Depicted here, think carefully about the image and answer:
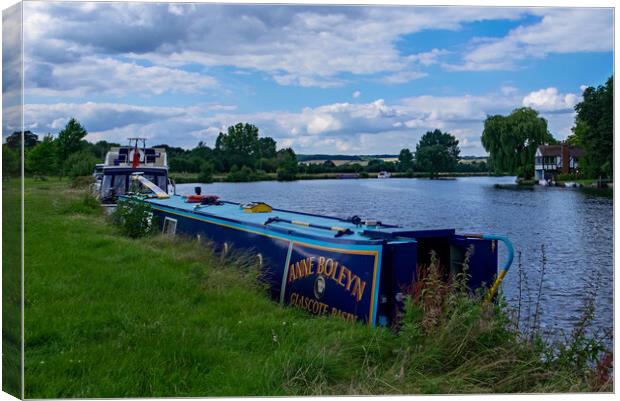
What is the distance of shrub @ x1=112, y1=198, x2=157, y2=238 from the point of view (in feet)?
40.2

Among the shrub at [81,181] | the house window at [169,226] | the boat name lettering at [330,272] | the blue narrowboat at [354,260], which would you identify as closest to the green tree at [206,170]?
the shrub at [81,181]

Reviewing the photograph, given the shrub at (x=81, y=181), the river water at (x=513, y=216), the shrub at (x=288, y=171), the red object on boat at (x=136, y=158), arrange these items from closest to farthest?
the river water at (x=513, y=216) < the shrub at (x=288, y=171) < the red object on boat at (x=136, y=158) < the shrub at (x=81, y=181)

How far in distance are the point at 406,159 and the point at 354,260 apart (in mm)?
3775

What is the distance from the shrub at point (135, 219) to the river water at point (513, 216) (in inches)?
164

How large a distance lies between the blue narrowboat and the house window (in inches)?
127

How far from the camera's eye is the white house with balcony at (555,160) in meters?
17.2

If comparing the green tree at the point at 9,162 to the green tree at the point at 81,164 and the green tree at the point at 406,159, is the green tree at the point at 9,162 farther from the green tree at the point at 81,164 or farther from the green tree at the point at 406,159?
the green tree at the point at 81,164

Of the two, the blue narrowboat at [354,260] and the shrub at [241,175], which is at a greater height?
the shrub at [241,175]

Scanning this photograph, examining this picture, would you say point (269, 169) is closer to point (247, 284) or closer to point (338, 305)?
point (247, 284)

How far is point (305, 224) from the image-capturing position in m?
7.90

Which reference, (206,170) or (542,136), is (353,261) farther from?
(542,136)

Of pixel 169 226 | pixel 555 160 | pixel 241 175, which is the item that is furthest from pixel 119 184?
pixel 555 160

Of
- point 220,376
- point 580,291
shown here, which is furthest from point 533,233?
point 220,376

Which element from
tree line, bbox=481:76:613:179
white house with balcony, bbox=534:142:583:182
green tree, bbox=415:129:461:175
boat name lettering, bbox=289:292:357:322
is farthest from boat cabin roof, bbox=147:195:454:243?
white house with balcony, bbox=534:142:583:182
